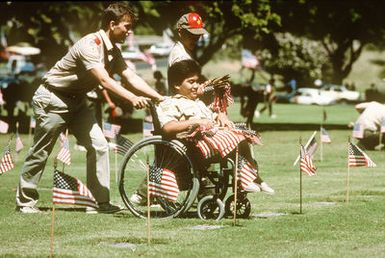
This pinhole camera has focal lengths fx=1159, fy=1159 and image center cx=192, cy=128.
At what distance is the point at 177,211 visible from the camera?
1148cm

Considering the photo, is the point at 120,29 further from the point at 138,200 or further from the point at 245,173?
the point at 245,173

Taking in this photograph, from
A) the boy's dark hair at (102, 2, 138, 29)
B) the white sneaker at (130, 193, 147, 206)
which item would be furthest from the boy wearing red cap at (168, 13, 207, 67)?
the white sneaker at (130, 193, 147, 206)

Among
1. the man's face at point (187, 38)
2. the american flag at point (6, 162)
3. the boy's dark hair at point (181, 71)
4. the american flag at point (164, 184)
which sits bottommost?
the american flag at point (164, 184)

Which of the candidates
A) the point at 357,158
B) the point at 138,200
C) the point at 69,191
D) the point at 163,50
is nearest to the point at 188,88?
the point at 138,200

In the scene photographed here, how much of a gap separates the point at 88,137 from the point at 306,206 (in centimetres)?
254

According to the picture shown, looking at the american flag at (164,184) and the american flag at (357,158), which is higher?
the american flag at (357,158)

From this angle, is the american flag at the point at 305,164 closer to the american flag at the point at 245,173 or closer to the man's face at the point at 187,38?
the american flag at the point at 245,173

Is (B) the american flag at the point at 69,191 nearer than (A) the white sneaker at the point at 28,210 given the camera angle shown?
Yes

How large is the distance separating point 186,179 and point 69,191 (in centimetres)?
210

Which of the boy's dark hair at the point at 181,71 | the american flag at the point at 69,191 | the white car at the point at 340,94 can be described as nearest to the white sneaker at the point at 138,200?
the boy's dark hair at the point at 181,71

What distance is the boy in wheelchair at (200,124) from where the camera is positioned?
37.3 feet

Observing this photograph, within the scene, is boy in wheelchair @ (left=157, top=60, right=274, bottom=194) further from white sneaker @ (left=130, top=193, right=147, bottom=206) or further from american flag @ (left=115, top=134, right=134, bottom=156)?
white sneaker @ (left=130, top=193, right=147, bottom=206)

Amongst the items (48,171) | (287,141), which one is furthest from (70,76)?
(287,141)

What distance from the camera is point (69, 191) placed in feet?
31.5
